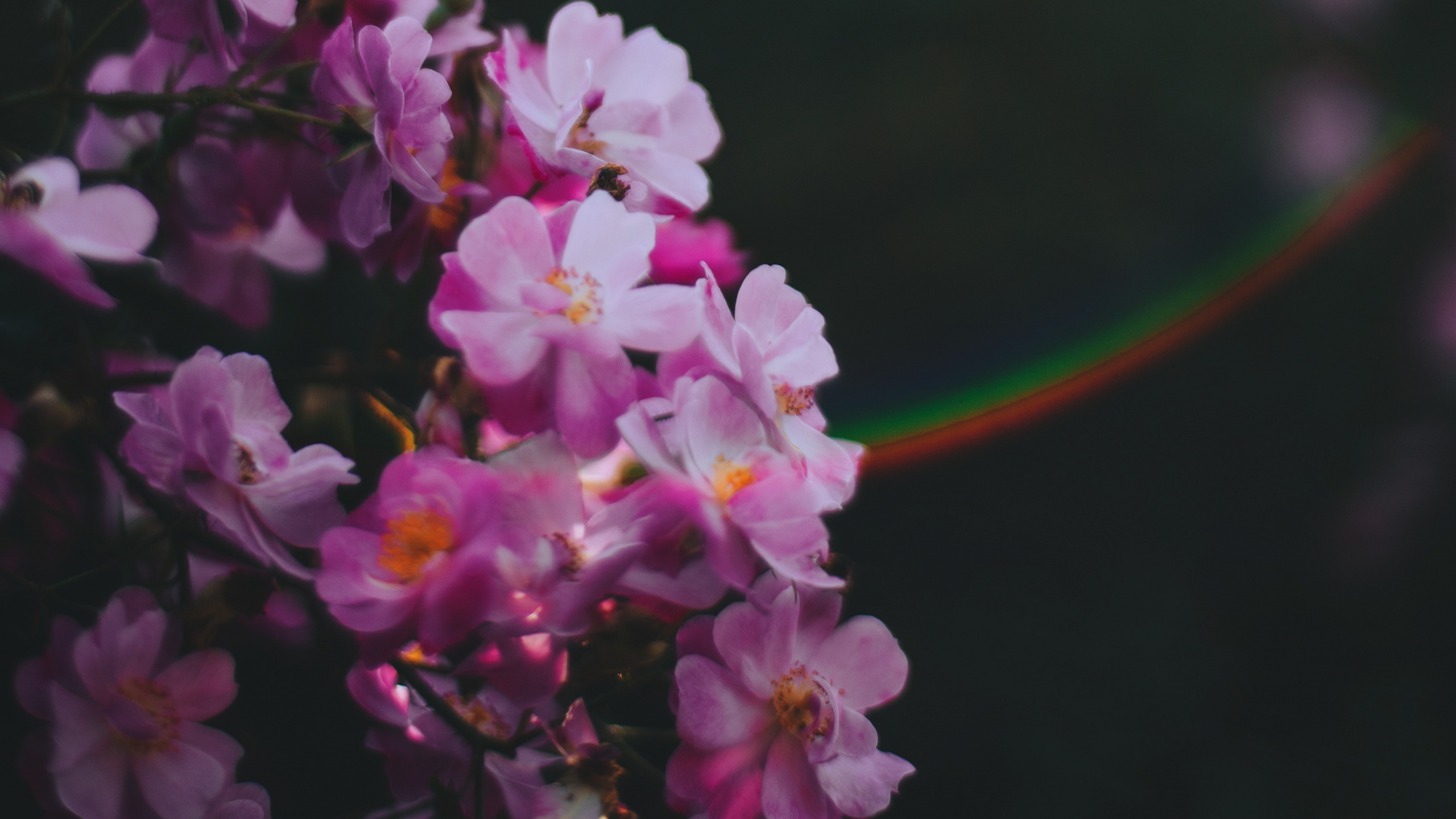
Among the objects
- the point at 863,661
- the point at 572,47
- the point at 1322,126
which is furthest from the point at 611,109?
the point at 1322,126

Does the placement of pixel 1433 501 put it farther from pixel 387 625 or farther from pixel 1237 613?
pixel 387 625

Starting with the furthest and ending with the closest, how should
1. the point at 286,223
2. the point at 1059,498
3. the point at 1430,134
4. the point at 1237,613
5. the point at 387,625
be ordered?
the point at 1430,134 < the point at 1059,498 < the point at 1237,613 < the point at 286,223 < the point at 387,625

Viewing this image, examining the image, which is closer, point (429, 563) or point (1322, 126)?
point (429, 563)

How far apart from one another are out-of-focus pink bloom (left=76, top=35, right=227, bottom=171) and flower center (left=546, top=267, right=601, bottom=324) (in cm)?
19

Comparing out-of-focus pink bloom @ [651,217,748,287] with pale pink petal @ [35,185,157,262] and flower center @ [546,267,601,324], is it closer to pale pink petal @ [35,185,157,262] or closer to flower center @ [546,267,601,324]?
flower center @ [546,267,601,324]

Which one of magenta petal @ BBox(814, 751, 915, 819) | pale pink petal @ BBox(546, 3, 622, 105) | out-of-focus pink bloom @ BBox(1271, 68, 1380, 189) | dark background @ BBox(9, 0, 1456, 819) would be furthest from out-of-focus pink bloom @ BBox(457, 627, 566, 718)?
out-of-focus pink bloom @ BBox(1271, 68, 1380, 189)

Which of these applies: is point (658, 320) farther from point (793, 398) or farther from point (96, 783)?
point (96, 783)

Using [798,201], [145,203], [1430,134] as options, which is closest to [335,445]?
[145,203]

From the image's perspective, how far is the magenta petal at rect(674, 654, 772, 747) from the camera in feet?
1.00

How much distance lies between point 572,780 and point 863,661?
0.39 feet

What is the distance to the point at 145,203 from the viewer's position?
12.4 inches

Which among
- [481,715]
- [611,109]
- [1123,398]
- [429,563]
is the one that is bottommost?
[1123,398]

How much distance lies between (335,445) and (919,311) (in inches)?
41.6

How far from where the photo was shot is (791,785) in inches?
12.9
